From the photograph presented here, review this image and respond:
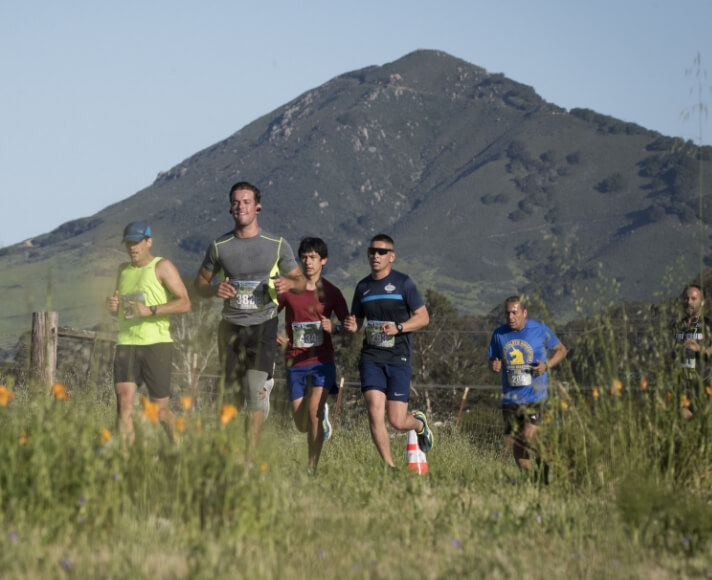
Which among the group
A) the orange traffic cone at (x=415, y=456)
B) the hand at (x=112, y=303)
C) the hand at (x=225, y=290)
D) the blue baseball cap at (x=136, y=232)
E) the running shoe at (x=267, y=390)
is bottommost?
the orange traffic cone at (x=415, y=456)

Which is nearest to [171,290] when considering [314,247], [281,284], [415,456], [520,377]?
[281,284]

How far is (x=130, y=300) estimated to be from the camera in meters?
7.07

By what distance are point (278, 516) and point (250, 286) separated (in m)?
2.75

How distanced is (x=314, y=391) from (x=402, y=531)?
3.00 meters

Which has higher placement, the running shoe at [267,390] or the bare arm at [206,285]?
the bare arm at [206,285]

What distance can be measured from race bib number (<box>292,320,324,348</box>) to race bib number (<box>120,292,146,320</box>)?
4.00ft

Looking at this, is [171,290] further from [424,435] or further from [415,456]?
[424,435]

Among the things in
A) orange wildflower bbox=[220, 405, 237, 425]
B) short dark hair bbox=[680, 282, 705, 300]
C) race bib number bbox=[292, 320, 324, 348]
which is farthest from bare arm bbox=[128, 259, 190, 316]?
short dark hair bbox=[680, 282, 705, 300]

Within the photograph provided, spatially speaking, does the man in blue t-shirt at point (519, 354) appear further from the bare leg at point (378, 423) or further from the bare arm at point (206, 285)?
the bare arm at point (206, 285)

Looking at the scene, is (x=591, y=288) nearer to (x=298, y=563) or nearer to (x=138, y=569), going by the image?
(x=298, y=563)

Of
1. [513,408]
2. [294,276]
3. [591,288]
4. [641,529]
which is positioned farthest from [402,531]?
[513,408]

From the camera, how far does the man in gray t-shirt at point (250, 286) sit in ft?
23.9

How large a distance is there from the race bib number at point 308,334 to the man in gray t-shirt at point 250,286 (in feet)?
1.26

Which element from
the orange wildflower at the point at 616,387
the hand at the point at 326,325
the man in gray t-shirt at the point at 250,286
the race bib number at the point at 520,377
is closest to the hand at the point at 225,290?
the man in gray t-shirt at the point at 250,286
